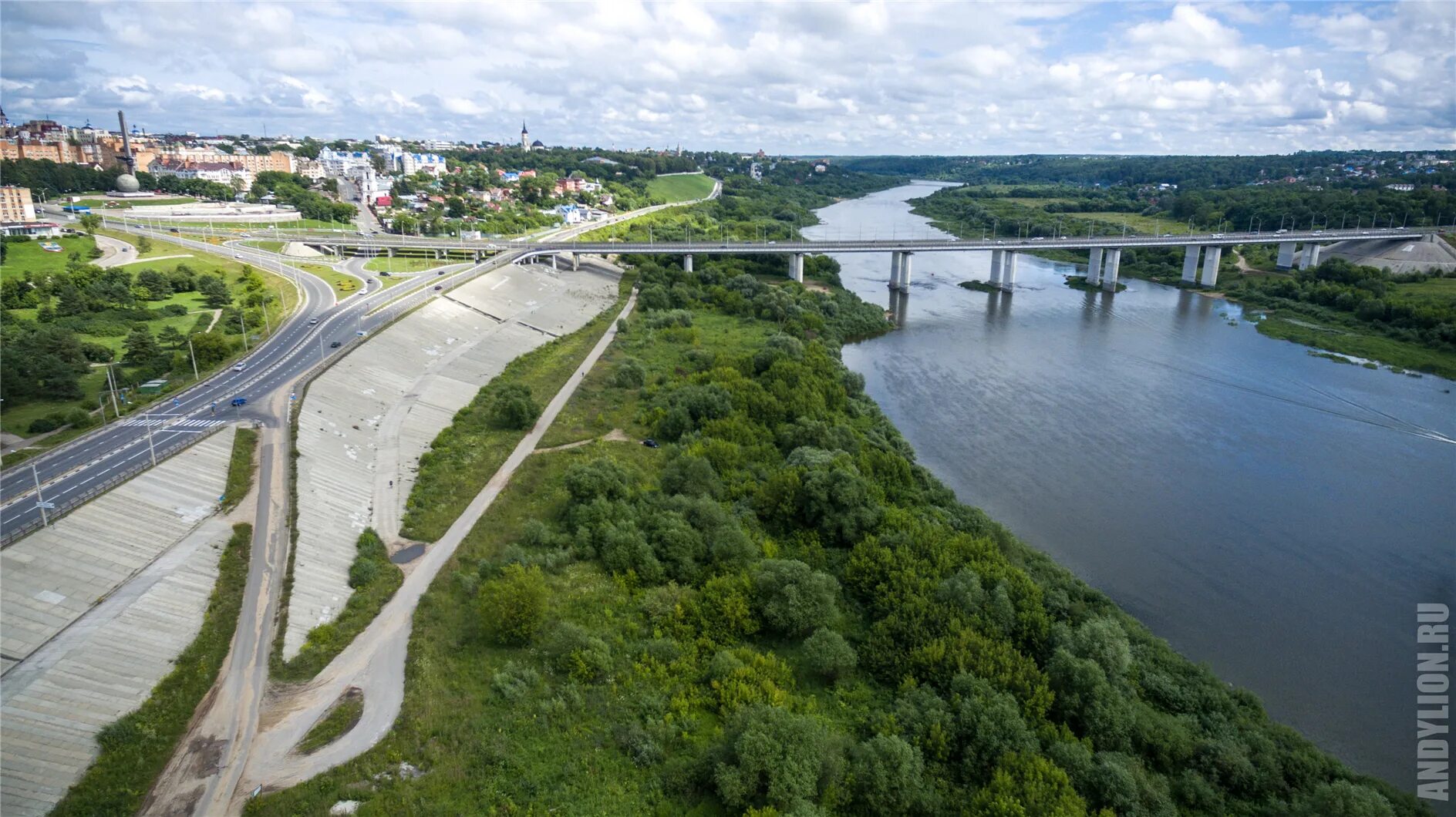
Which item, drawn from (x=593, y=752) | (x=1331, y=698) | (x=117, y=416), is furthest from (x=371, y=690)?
(x=1331, y=698)

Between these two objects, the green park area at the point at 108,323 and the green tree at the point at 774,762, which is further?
the green park area at the point at 108,323

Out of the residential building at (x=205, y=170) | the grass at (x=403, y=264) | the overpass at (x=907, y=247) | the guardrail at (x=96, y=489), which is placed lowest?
the guardrail at (x=96, y=489)

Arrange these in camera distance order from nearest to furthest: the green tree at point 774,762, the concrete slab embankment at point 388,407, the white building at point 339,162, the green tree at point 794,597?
1. the green tree at point 774,762
2. the green tree at point 794,597
3. the concrete slab embankment at point 388,407
4. the white building at point 339,162

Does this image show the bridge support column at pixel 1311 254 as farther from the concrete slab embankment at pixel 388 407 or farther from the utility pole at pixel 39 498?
the utility pole at pixel 39 498

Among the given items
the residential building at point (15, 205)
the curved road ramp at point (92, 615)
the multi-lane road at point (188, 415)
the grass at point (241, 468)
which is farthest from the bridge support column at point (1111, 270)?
the residential building at point (15, 205)

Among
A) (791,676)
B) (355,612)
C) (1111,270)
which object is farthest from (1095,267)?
(355,612)

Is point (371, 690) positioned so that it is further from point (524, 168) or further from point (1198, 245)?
point (524, 168)

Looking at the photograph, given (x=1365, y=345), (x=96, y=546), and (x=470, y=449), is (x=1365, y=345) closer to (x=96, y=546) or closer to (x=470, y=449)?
(x=470, y=449)
